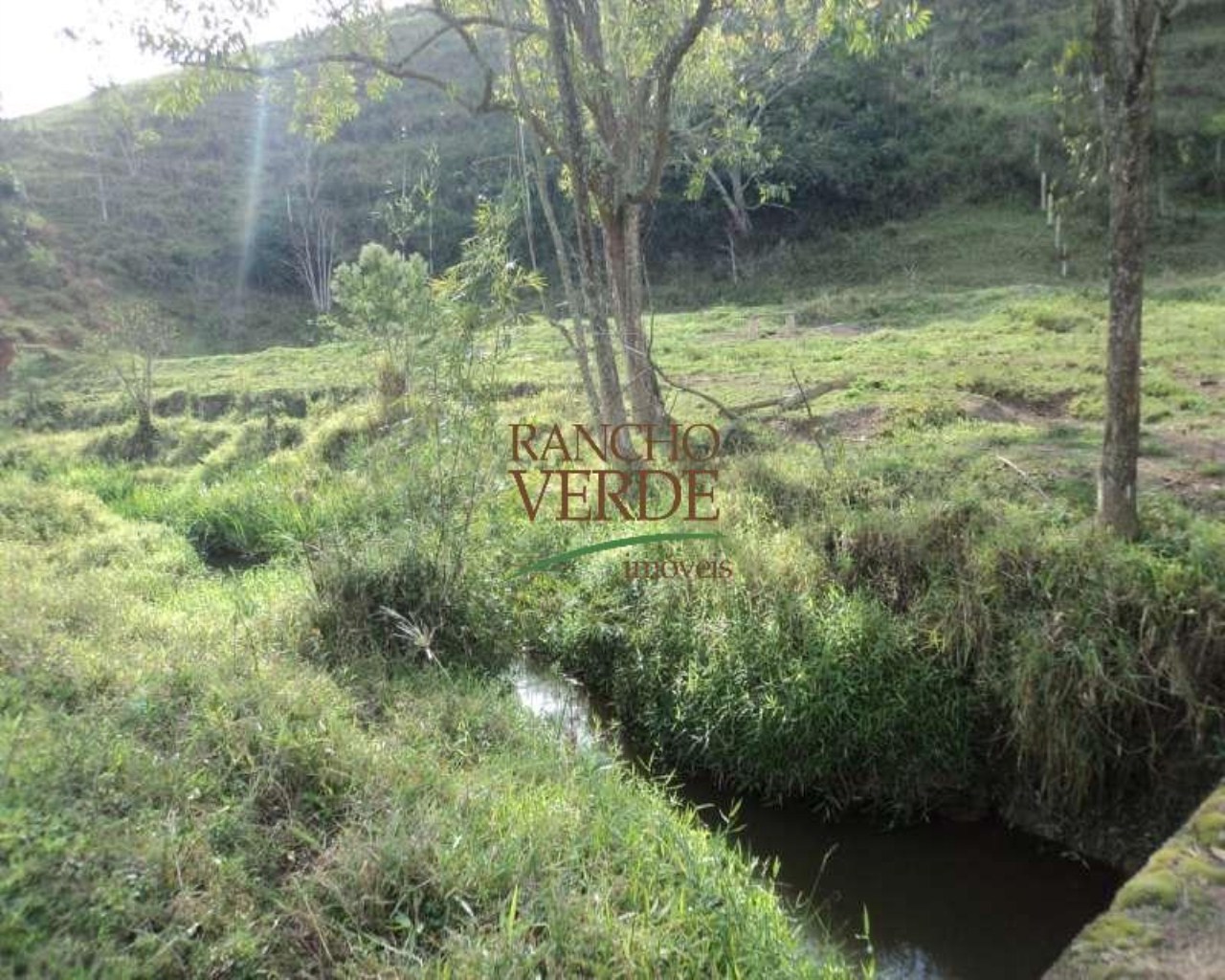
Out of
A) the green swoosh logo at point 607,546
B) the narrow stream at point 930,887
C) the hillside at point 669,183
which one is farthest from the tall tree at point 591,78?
the hillside at point 669,183

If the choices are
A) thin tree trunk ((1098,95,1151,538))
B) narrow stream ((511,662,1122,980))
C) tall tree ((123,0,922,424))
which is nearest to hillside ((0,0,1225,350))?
tall tree ((123,0,922,424))

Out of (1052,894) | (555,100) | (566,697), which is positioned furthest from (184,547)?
(1052,894)

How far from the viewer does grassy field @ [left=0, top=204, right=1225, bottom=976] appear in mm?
3438

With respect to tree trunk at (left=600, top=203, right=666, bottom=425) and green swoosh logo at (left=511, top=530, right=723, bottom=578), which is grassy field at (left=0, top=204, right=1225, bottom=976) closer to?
green swoosh logo at (left=511, top=530, right=723, bottom=578)

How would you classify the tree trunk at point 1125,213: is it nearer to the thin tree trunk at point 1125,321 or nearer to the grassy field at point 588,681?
the thin tree trunk at point 1125,321

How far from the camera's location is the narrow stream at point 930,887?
14.3 ft

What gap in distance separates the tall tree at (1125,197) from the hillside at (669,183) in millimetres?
15707

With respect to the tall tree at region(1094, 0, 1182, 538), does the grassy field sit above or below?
below

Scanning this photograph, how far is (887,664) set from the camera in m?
5.51

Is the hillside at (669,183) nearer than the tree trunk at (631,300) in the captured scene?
No

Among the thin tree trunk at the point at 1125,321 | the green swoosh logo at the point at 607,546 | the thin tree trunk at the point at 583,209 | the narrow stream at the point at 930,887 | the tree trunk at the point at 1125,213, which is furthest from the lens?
the thin tree trunk at the point at 583,209

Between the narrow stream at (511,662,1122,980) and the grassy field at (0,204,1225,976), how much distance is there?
19 cm

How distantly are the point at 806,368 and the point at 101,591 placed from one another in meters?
8.04

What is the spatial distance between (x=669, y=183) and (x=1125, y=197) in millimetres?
24045
